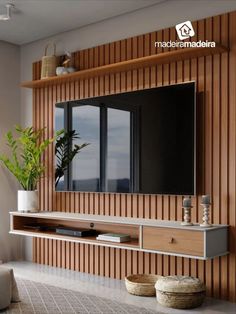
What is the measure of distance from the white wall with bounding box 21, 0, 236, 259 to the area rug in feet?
5.26

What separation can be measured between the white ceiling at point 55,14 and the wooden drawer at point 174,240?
205cm

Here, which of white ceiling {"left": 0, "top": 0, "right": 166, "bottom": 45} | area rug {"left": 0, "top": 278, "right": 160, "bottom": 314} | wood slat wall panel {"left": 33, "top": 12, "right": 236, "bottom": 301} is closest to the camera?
area rug {"left": 0, "top": 278, "right": 160, "bottom": 314}

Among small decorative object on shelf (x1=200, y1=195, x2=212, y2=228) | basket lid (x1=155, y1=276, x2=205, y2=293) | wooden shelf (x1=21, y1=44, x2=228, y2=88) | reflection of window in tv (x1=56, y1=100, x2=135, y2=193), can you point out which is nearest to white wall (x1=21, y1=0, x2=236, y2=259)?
wooden shelf (x1=21, y1=44, x2=228, y2=88)

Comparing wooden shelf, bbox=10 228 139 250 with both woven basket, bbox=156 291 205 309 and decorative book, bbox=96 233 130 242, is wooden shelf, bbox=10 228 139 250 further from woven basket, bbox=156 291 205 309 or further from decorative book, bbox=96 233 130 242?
woven basket, bbox=156 291 205 309

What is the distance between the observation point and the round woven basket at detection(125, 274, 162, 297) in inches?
147

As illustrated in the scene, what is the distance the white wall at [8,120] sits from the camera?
5281 millimetres

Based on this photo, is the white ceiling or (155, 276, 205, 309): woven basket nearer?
(155, 276, 205, 309): woven basket

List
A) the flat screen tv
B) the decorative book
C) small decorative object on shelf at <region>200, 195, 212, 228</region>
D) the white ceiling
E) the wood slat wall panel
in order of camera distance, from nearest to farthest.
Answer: small decorative object on shelf at <region>200, 195, 212, 228</region> → the wood slat wall panel → the flat screen tv → the decorative book → the white ceiling

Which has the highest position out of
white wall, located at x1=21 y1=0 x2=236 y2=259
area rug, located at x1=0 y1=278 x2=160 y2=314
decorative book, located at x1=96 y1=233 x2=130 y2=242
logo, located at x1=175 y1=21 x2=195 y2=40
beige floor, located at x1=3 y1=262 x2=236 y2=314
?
white wall, located at x1=21 y1=0 x2=236 y2=259

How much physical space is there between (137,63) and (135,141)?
692 millimetres

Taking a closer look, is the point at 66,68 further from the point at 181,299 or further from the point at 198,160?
the point at 181,299

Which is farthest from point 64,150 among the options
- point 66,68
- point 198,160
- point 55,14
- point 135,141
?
point 198,160

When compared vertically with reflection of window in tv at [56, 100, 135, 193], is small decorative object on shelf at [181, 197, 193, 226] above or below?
below

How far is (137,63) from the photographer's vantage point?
4082mm
